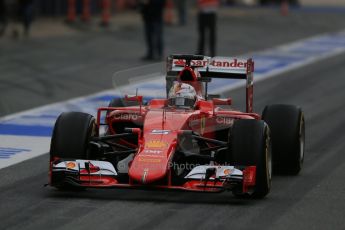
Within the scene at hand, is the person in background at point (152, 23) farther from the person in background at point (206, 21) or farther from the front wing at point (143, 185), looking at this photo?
the front wing at point (143, 185)

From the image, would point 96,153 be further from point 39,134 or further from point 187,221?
point 39,134

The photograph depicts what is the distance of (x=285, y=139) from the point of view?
12750mm

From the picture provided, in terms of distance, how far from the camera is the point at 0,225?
994 centimetres

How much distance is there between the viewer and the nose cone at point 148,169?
Answer: 1082 cm

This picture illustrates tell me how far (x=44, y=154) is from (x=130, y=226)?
4671mm

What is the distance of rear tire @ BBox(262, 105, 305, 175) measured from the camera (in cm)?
1275

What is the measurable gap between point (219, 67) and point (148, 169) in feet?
8.94

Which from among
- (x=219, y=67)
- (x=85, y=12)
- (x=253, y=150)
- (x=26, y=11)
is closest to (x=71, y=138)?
(x=253, y=150)

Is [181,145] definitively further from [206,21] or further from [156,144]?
[206,21]

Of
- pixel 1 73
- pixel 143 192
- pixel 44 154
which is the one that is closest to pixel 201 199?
pixel 143 192

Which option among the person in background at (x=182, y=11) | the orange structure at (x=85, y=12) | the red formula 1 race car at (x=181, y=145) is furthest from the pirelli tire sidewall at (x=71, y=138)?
the person in background at (x=182, y=11)

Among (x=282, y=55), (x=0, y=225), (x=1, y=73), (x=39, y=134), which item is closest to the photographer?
(x=0, y=225)

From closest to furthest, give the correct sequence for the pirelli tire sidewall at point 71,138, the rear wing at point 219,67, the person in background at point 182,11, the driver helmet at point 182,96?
the pirelli tire sidewall at point 71,138 → the driver helmet at point 182,96 → the rear wing at point 219,67 → the person in background at point 182,11

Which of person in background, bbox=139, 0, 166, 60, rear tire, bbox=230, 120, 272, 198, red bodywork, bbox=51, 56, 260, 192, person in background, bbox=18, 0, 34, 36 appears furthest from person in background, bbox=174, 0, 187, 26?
rear tire, bbox=230, 120, 272, 198
